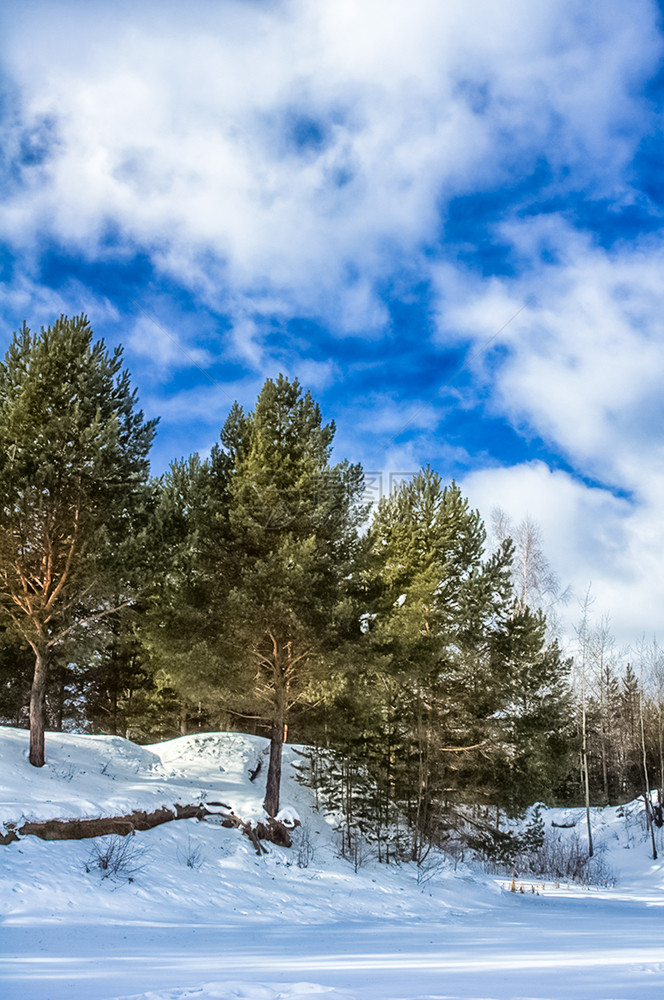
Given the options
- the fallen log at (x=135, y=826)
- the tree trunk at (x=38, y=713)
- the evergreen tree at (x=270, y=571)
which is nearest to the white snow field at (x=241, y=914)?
the fallen log at (x=135, y=826)

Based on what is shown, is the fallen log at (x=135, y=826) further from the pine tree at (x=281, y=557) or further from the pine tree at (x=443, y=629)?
the pine tree at (x=443, y=629)

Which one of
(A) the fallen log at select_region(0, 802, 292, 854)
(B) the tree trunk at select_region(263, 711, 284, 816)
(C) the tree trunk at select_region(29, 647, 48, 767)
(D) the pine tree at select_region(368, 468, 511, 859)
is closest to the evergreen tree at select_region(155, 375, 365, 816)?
(B) the tree trunk at select_region(263, 711, 284, 816)

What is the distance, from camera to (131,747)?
66.4 ft

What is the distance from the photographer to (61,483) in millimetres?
15938

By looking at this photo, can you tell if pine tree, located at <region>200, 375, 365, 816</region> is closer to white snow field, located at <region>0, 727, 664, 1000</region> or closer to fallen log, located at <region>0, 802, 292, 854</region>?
fallen log, located at <region>0, 802, 292, 854</region>

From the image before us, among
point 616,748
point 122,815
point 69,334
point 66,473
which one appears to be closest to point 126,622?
point 66,473

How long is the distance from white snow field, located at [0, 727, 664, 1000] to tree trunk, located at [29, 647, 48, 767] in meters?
0.42

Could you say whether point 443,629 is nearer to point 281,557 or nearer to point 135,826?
point 281,557

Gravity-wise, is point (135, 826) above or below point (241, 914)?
above

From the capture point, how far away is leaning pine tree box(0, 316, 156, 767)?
1559 centimetres

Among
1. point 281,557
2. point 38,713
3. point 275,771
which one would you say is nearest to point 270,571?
point 281,557

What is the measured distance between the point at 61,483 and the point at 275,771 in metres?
8.94

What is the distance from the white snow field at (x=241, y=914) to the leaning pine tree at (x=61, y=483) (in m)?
3.45

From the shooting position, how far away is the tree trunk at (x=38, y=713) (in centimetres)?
1559
